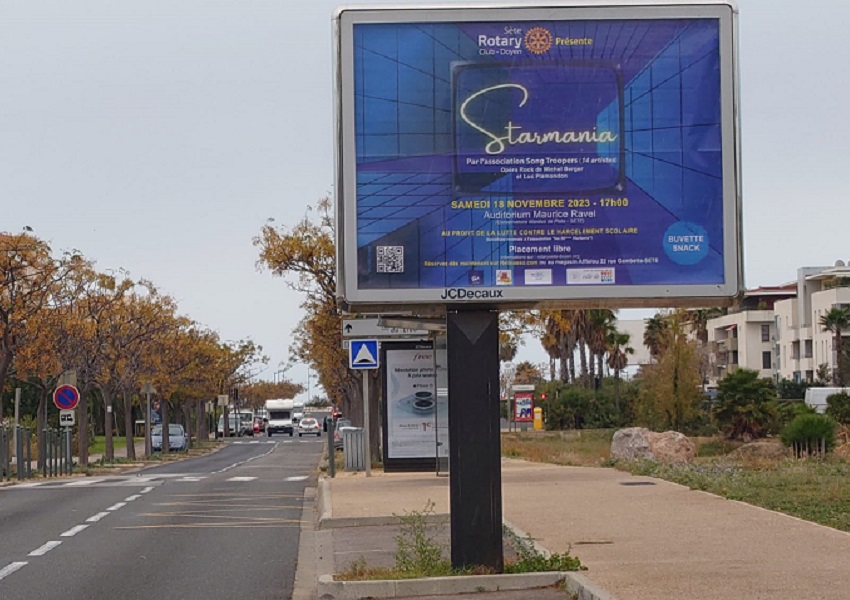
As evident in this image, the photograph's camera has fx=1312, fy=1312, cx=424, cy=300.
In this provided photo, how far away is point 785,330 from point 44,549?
90.0m

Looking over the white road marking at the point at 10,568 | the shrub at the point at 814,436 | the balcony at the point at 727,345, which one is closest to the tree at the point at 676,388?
the shrub at the point at 814,436

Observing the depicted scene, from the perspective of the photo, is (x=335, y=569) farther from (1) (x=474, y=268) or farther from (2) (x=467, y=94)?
(2) (x=467, y=94)

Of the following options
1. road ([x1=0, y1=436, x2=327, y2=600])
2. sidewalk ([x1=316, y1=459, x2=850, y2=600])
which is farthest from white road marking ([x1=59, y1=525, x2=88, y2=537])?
sidewalk ([x1=316, y1=459, x2=850, y2=600])

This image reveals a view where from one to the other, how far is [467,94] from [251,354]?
8334 centimetres

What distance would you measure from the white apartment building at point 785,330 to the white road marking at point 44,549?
67.1 m

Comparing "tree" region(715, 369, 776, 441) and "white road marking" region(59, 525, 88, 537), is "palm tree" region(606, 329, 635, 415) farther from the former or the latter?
"white road marking" region(59, 525, 88, 537)

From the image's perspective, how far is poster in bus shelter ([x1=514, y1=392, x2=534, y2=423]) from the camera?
257 feet

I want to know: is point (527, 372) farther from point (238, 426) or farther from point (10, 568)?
point (10, 568)

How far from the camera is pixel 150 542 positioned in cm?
1623

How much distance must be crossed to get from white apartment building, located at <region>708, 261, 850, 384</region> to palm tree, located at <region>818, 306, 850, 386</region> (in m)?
2.79

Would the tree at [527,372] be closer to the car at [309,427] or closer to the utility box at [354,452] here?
the car at [309,427]

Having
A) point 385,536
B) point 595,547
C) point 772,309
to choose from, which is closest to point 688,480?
point 385,536

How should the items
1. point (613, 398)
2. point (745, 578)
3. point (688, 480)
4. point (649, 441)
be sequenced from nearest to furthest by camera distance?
point (745, 578) < point (688, 480) < point (649, 441) < point (613, 398)

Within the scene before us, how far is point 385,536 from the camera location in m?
15.5
